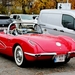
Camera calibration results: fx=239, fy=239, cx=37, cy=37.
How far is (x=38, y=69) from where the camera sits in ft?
22.4

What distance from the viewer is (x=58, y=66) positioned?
7238 millimetres

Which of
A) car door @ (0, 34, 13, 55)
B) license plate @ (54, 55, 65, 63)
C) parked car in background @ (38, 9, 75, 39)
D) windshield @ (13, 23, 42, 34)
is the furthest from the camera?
parked car in background @ (38, 9, 75, 39)

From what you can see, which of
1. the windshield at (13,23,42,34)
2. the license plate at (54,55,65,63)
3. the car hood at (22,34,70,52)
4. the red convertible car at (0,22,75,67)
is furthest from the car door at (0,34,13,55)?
the license plate at (54,55,65,63)

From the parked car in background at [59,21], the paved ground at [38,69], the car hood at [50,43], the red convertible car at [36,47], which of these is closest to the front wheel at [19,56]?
the red convertible car at [36,47]

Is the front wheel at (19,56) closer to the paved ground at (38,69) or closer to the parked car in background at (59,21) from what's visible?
the paved ground at (38,69)

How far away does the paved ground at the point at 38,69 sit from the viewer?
6410mm

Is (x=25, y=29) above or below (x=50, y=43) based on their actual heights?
above

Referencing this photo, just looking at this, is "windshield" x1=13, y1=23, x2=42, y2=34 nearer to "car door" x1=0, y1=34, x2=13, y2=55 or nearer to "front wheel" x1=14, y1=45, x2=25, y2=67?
"car door" x1=0, y1=34, x2=13, y2=55

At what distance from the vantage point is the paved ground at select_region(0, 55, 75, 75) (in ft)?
21.0

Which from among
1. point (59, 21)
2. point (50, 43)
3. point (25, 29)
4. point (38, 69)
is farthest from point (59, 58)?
point (59, 21)

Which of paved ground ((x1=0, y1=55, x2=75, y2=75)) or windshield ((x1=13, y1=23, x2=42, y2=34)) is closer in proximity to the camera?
paved ground ((x1=0, y1=55, x2=75, y2=75))

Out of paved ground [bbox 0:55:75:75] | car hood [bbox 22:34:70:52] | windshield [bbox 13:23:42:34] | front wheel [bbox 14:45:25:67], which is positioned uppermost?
windshield [bbox 13:23:42:34]

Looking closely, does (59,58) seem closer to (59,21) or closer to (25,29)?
(25,29)

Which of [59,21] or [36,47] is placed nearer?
[36,47]
